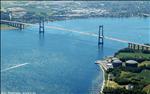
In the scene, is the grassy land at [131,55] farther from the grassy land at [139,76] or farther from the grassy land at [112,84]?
the grassy land at [112,84]

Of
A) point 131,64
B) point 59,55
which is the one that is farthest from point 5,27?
point 131,64

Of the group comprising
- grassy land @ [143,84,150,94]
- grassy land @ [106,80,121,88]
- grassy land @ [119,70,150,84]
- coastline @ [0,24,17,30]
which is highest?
grassy land @ [143,84,150,94]

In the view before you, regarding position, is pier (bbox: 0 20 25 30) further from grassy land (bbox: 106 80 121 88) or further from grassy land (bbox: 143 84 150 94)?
grassy land (bbox: 143 84 150 94)

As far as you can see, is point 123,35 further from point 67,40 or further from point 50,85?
point 50,85

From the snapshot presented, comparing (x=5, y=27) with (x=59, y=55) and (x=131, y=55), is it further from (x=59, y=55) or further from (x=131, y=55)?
(x=131, y=55)

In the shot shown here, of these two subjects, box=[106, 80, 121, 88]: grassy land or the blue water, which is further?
the blue water

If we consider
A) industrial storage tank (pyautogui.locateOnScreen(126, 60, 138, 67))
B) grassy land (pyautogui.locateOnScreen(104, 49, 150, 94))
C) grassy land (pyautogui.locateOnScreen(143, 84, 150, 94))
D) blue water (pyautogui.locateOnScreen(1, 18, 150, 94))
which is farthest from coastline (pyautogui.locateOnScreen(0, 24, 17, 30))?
grassy land (pyautogui.locateOnScreen(143, 84, 150, 94))

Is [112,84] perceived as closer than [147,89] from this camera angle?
No

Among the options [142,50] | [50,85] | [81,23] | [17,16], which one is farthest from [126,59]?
[17,16]

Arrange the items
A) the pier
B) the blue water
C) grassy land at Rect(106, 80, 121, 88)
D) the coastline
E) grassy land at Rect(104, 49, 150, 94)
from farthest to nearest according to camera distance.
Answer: the pier < the coastline < the blue water < grassy land at Rect(106, 80, 121, 88) < grassy land at Rect(104, 49, 150, 94)
